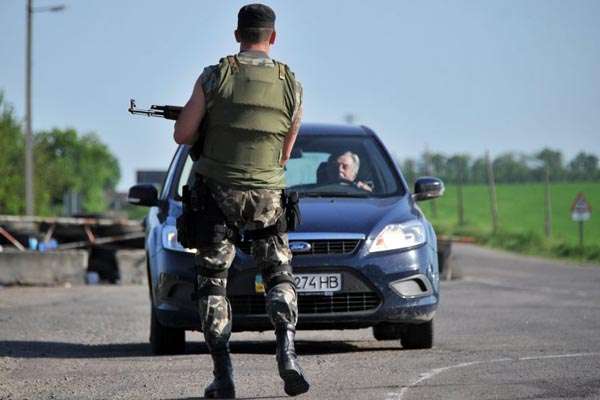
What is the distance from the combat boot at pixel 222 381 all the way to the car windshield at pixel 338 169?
3795 mm

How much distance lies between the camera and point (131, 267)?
24.3 metres

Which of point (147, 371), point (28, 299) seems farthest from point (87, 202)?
point (147, 371)

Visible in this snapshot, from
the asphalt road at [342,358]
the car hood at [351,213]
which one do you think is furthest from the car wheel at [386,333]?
the car hood at [351,213]

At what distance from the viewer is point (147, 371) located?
8.62m

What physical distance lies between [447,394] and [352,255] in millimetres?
2604

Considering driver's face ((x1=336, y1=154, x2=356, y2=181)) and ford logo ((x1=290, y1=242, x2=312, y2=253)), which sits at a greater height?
driver's face ((x1=336, y1=154, x2=356, y2=181))

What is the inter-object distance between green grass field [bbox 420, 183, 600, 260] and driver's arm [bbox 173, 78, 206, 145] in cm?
4879

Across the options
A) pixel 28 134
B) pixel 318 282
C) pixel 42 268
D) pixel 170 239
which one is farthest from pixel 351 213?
pixel 28 134

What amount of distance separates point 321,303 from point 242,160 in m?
2.87

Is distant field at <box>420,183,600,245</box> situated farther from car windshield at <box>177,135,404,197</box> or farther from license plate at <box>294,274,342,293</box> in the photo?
license plate at <box>294,274,342,293</box>

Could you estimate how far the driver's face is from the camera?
1074cm

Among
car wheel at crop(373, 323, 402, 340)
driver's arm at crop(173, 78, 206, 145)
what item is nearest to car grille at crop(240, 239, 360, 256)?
car wheel at crop(373, 323, 402, 340)

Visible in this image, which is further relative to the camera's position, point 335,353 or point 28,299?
point 28,299

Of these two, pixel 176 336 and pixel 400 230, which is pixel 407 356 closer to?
pixel 400 230
